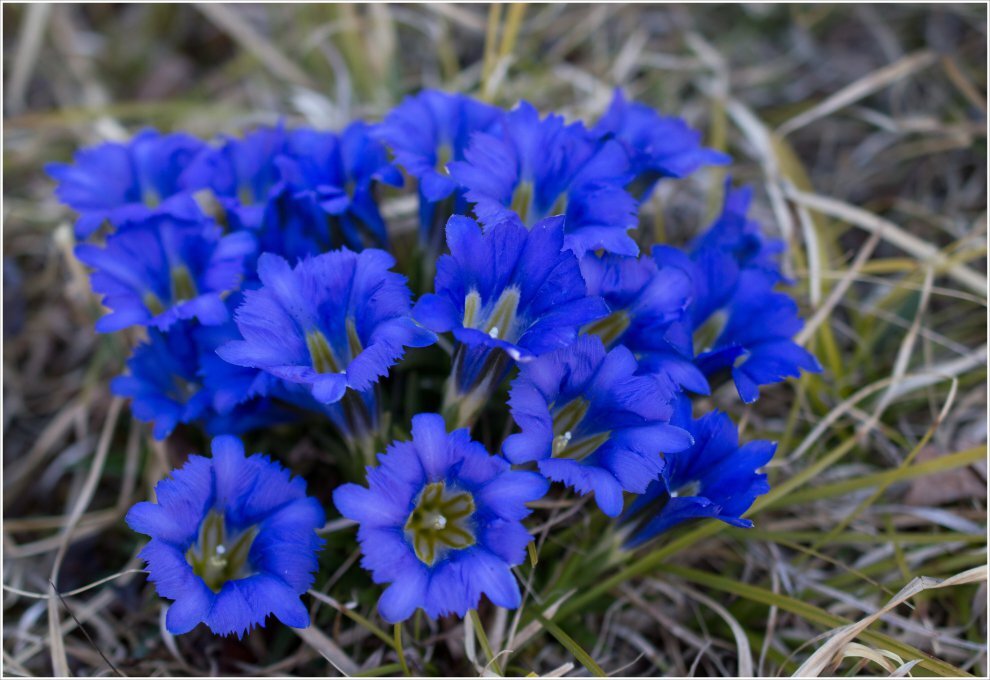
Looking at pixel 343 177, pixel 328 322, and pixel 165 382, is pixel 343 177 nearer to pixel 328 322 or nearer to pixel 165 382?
pixel 328 322

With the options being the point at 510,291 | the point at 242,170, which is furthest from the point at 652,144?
the point at 242,170

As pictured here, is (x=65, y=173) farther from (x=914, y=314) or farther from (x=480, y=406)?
(x=914, y=314)

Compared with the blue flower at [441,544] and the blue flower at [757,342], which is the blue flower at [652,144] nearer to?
the blue flower at [757,342]

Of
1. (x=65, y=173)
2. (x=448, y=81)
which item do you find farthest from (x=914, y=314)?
(x=65, y=173)

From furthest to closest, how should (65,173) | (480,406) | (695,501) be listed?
1. (65,173)
2. (480,406)
3. (695,501)

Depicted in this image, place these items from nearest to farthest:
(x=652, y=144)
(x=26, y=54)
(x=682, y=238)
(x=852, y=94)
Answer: (x=652, y=144) < (x=852, y=94) < (x=682, y=238) < (x=26, y=54)

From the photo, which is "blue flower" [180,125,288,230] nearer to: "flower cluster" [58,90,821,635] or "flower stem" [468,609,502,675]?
"flower cluster" [58,90,821,635]
